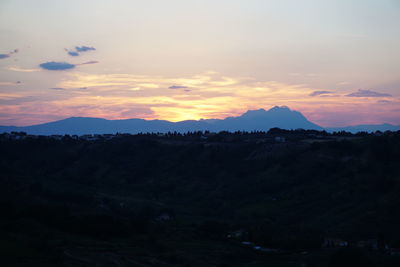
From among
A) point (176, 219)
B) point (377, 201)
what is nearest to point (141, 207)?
point (176, 219)

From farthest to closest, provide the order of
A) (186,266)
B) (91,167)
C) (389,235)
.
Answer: (91,167), (389,235), (186,266)

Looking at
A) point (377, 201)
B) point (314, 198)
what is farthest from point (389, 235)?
point (314, 198)

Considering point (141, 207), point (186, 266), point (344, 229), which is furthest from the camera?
point (141, 207)

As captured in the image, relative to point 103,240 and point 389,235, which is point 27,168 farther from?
point 389,235

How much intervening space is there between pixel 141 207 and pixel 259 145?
30.2m

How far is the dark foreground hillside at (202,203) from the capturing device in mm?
27406

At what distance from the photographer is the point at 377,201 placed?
44.9 meters

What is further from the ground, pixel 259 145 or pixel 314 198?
pixel 259 145

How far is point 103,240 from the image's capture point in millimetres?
29703

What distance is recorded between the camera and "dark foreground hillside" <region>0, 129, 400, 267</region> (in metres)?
27.4

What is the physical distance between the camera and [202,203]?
57156 mm

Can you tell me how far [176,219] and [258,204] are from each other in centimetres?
1120

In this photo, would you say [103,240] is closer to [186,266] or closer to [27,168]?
[186,266]

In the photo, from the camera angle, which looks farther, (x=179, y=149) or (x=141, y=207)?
(x=179, y=149)
